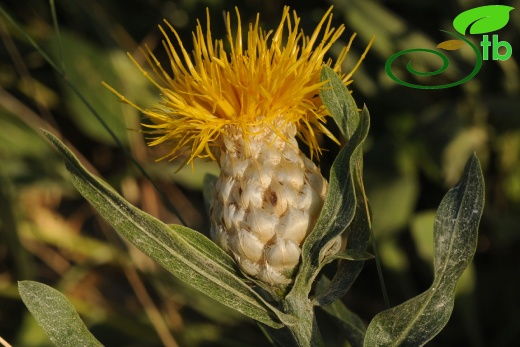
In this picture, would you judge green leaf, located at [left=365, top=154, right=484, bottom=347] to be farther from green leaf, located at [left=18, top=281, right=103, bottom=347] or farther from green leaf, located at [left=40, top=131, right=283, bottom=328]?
green leaf, located at [left=18, top=281, right=103, bottom=347]

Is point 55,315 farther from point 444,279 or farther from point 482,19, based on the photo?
point 482,19

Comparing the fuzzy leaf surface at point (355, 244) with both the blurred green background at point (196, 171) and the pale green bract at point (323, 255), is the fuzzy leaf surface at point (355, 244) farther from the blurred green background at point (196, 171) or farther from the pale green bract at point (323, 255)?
the blurred green background at point (196, 171)

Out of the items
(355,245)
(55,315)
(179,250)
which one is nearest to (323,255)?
(355,245)

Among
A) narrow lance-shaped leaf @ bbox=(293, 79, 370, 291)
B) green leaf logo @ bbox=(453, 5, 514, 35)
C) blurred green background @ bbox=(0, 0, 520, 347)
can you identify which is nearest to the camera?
narrow lance-shaped leaf @ bbox=(293, 79, 370, 291)

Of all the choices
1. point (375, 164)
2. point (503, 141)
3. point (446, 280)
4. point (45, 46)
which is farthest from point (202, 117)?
point (45, 46)

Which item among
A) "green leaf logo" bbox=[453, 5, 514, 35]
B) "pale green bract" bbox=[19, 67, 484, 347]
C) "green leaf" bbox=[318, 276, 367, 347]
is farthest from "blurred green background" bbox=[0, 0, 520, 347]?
"pale green bract" bbox=[19, 67, 484, 347]

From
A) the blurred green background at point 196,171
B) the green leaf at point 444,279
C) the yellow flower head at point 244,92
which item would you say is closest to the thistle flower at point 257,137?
the yellow flower head at point 244,92
